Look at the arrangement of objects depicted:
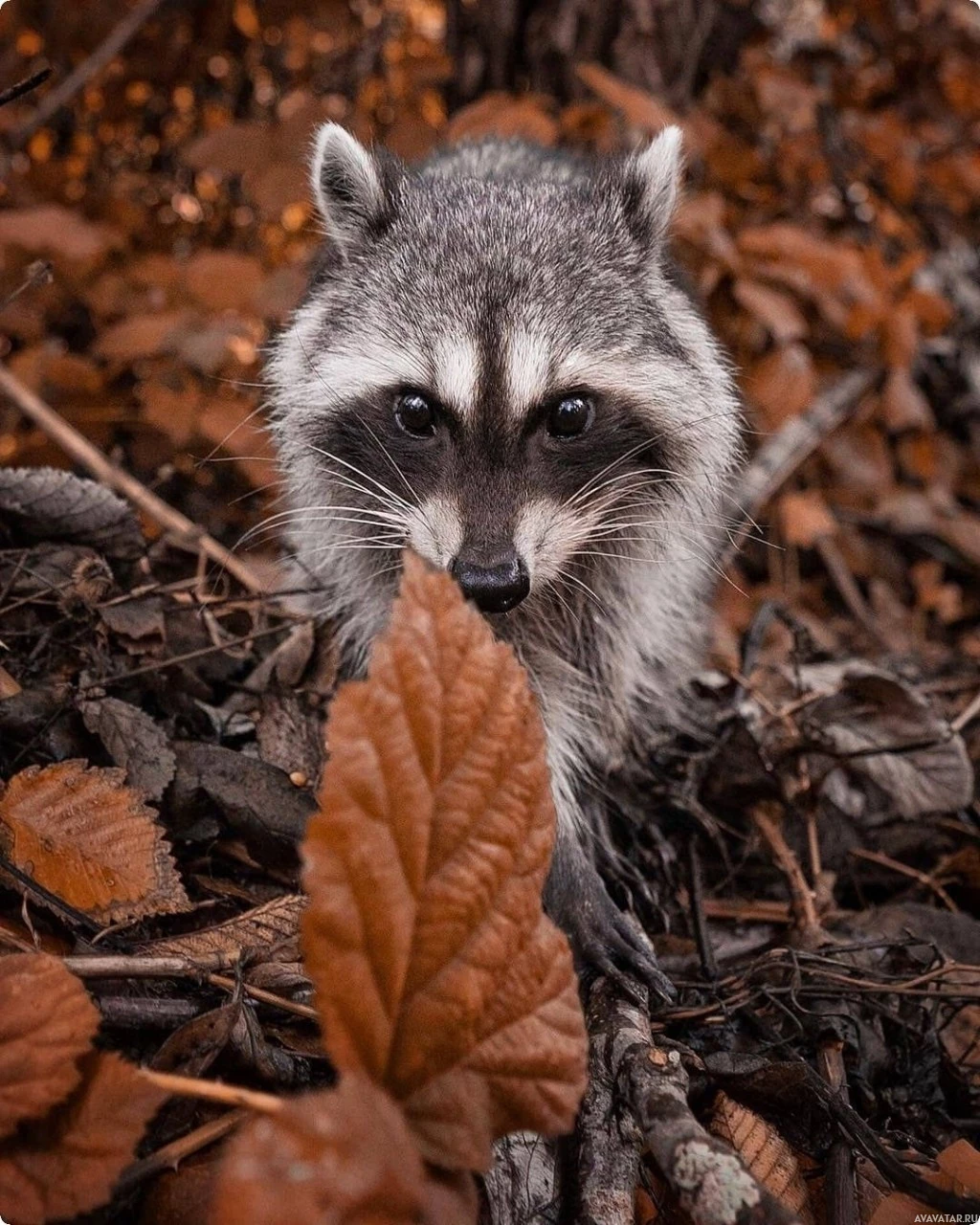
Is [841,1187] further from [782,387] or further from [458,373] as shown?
[782,387]

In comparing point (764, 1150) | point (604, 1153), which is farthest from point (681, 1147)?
point (764, 1150)

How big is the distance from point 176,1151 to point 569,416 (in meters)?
1.84

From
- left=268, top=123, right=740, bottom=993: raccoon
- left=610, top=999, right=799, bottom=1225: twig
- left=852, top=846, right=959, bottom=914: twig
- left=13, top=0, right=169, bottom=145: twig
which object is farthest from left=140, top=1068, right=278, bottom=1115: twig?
left=13, top=0, right=169, bottom=145: twig

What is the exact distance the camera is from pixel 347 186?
3.03 metres

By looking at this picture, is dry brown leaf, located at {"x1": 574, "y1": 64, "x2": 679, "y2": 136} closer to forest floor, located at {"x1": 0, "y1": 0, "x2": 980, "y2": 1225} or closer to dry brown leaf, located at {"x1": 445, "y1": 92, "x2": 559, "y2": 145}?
forest floor, located at {"x1": 0, "y1": 0, "x2": 980, "y2": 1225}

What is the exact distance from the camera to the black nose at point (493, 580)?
229 centimetres

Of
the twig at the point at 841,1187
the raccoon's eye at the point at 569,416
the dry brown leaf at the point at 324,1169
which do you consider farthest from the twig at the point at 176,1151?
the raccoon's eye at the point at 569,416

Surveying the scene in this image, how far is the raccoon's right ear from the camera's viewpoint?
118 inches

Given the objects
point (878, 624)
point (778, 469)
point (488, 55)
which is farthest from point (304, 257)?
point (878, 624)

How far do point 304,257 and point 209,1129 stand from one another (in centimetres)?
401

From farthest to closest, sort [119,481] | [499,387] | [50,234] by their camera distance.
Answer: [50,234] < [119,481] < [499,387]

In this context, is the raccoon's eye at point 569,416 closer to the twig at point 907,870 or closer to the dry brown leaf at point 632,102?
the twig at point 907,870

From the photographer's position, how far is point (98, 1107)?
151 cm

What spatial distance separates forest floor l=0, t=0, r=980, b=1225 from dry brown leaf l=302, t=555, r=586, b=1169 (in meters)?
0.53
